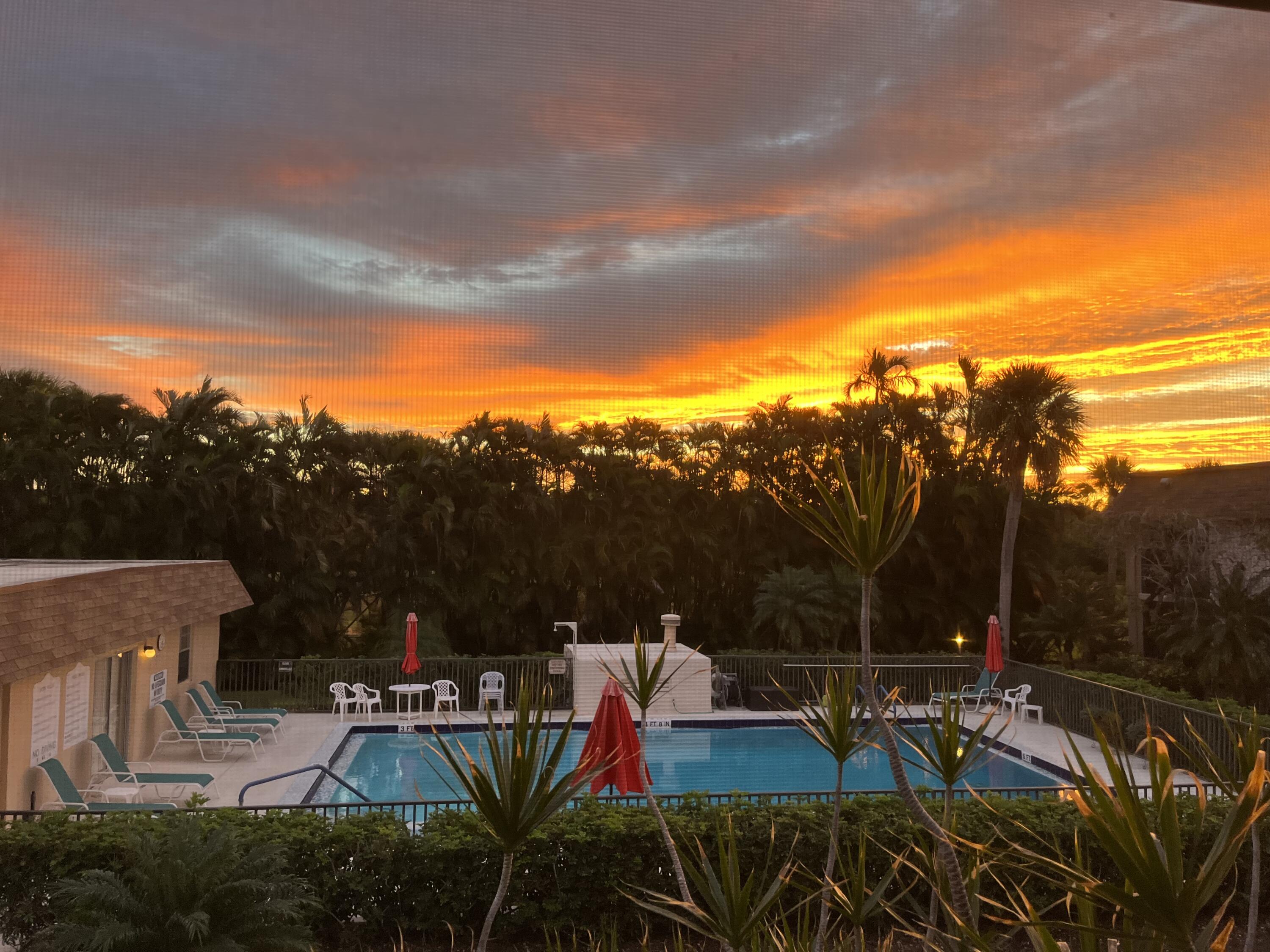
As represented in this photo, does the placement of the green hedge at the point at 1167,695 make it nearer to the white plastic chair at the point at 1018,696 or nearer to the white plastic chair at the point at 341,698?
the white plastic chair at the point at 1018,696

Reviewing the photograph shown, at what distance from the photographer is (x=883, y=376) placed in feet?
77.9

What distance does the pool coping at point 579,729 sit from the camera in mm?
11578

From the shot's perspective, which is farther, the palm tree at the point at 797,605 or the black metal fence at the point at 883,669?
the palm tree at the point at 797,605

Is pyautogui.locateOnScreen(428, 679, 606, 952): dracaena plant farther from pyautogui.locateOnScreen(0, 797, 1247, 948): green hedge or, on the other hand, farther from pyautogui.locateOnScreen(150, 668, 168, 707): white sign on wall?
pyautogui.locateOnScreen(150, 668, 168, 707): white sign on wall

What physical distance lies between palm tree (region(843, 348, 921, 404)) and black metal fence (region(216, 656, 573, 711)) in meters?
11.5

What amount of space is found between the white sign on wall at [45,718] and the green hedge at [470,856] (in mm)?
3166

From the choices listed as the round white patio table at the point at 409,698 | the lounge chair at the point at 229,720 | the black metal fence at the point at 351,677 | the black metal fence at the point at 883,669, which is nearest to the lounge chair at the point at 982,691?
the black metal fence at the point at 883,669

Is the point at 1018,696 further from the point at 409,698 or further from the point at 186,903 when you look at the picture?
the point at 186,903

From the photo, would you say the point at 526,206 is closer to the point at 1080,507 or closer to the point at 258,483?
the point at 258,483

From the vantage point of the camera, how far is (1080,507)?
80.7ft

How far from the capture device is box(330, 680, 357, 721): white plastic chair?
1548 centimetres

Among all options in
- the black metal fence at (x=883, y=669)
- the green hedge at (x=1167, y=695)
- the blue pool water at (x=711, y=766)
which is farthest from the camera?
the black metal fence at (x=883, y=669)

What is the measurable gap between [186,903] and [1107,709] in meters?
12.2

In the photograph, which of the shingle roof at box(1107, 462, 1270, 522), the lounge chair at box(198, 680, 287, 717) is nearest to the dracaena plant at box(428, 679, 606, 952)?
the lounge chair at box(198, 680, 287, 717)
